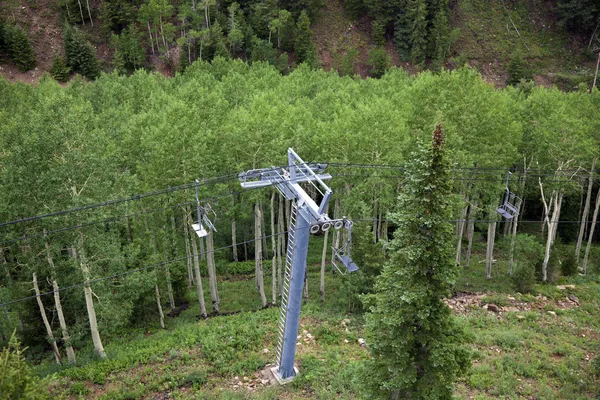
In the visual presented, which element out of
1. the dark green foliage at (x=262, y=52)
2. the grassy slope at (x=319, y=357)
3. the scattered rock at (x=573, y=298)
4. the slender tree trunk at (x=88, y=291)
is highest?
the dark green foliage at (x=262, y=52)

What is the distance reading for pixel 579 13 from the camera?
73.3 metres

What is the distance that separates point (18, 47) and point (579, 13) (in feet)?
257

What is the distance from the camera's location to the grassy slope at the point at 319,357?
18.0 metres

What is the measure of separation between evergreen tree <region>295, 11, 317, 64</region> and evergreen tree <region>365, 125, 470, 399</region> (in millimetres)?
59835

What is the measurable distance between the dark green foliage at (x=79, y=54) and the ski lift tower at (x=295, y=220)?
55489 millimetres

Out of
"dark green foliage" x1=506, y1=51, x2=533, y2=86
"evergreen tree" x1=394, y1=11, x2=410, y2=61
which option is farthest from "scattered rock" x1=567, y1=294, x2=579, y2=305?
"evergreen tree" x1=394, y1=11, x2=410, y2=61

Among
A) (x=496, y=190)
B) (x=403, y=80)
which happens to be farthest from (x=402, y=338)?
(x=403, y=80)

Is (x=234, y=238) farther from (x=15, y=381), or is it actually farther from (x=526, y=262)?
(x=15, y=381)

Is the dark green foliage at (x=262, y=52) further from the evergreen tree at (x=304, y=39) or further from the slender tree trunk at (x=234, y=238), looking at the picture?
the slender tree trunk at (x=234, y=238)

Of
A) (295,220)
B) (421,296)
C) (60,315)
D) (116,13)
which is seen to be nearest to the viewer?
(421,296)

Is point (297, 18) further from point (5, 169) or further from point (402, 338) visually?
point (402, 338)

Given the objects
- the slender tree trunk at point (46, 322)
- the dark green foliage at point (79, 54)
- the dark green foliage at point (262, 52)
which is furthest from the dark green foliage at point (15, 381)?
the dark green foliage at point (79, 54)

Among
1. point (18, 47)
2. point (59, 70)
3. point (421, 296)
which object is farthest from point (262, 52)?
point (421, 296)

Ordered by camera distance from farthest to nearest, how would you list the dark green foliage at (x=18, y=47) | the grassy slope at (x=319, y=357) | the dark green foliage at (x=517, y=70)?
the dark green foliage at (x=517, y=70) < the dark green foliage at (x=18, y=47) < the grassy slope at (x=319, y=357)
